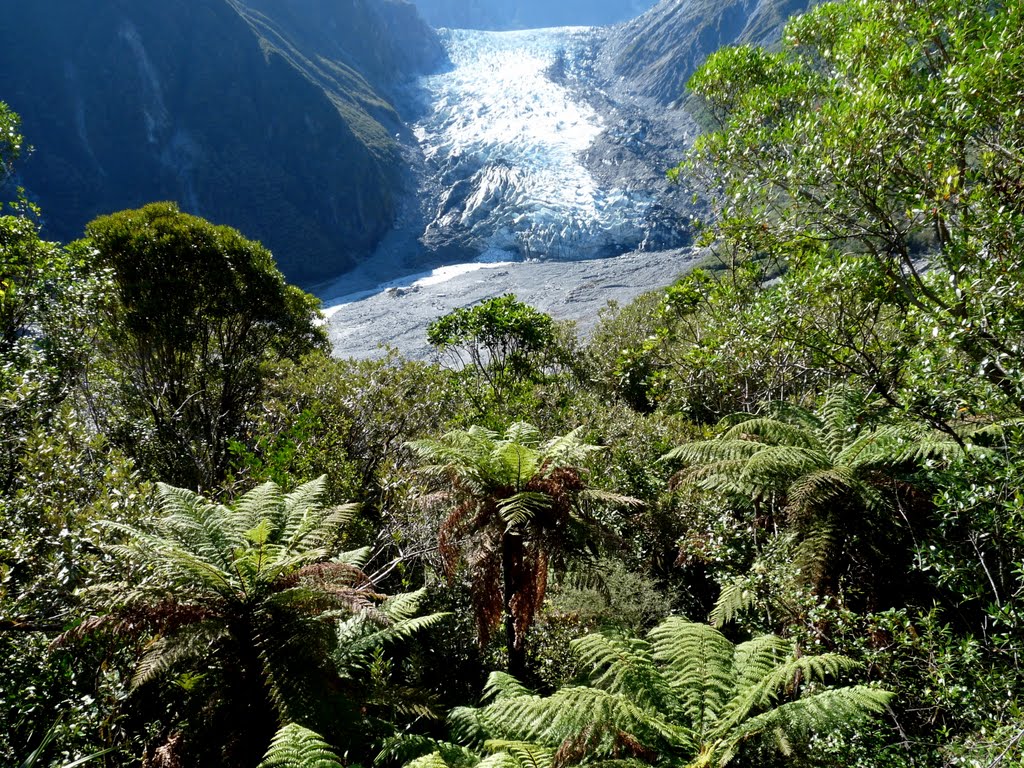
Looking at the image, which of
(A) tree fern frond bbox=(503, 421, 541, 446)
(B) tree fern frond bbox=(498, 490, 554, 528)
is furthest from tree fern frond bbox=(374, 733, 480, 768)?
(A) tree fern frond bbox=(503, 421, 541, 446)

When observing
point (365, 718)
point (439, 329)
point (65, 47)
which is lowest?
point (365, 718)

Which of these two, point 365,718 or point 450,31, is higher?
point 450,31

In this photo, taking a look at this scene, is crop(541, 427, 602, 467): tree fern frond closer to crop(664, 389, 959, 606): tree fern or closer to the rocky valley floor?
crop(664, 389, 959, 606): tree fern

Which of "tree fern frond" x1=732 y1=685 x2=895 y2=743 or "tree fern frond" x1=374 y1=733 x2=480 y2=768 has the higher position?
Result: "tree fern frond" x1=732 y1=685 x2=895 y2=743

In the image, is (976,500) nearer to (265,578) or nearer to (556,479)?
(556,479)

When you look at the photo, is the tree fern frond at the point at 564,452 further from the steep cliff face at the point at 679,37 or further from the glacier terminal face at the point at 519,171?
the steep cliff face at the point at 679,37

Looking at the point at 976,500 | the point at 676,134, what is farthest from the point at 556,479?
the point at 676,134

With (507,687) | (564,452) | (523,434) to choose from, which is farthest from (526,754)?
(523,434)
